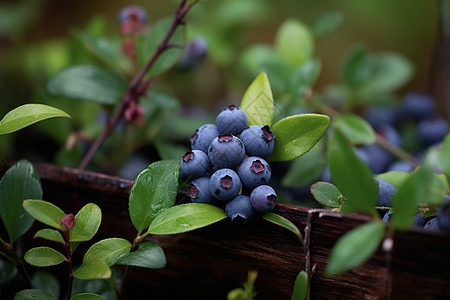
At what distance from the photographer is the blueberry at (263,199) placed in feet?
1.73

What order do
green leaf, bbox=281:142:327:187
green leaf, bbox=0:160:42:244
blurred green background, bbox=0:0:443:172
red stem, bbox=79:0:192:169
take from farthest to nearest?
blurred green background, bbox=0:0:443:172 → green leaf, bbox=281:142:327:187 → red stem, bbox=79:0:192:169 → green leaf, bbox=0:160:42:244

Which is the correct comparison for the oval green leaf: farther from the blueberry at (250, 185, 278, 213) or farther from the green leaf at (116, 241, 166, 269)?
the blueberry at (250, 185, 278, 213)

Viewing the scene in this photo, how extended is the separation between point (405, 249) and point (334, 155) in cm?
14

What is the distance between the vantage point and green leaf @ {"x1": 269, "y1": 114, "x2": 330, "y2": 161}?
557 mm

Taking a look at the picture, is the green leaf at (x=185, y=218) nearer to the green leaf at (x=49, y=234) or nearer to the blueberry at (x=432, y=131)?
the green leaf at (x=49, y=234)

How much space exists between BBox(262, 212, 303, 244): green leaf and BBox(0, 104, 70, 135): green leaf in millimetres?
294

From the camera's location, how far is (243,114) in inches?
23.0

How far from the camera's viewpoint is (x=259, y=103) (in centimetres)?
62

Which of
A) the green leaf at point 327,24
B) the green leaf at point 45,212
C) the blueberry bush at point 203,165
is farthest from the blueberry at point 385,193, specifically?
the green leaf at point 327,24

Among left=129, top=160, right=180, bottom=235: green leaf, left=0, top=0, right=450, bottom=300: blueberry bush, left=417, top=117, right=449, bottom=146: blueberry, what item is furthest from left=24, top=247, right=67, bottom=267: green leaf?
left=417, top=117, right=449, bottom=146: blueberry

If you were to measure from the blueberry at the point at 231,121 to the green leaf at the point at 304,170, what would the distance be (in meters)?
0.31

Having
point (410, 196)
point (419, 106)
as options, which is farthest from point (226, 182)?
point (419, 106)

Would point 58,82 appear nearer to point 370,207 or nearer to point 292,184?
point 292,184

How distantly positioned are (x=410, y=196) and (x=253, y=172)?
0.20 metres
